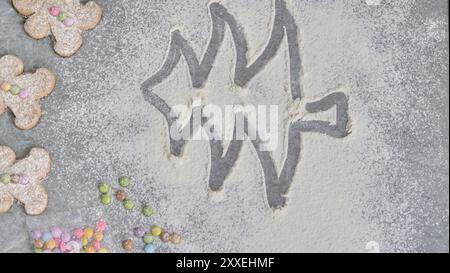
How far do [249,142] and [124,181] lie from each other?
12.8 inches

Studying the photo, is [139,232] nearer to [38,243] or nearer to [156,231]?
[156,231]

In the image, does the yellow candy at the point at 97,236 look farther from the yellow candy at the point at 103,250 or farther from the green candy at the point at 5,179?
the green candy at the point at 5,179

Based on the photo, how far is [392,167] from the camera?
1302 millimetres

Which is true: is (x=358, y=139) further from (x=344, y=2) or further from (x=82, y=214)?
(x=82, y=214)

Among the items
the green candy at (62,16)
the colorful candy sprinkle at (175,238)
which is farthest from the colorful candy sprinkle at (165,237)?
the green candy at (62,16)

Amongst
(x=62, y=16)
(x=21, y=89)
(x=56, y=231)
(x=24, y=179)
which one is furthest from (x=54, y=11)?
(x=56, y=231)

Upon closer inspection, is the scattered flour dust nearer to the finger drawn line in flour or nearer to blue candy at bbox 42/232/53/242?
the finger drawn line in flour

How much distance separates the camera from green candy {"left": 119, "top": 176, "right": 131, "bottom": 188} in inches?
49.5

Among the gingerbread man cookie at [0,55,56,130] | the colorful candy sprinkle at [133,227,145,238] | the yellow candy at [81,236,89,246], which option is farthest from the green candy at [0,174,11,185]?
the colorful candy sprinkle at [133,227,145,238]

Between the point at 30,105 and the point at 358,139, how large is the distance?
0.81 metres

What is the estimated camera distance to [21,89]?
1.23 meters

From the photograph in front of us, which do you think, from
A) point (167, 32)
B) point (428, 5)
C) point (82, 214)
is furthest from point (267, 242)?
point (428, 5)

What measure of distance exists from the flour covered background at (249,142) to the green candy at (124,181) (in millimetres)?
14

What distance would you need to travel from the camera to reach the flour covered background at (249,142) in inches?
49.8
